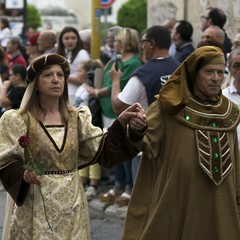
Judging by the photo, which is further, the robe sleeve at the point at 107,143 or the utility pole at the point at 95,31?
the utility pole at the point at 95,31

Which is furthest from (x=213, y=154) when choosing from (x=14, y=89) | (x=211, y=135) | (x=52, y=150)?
(x=14, y=89)

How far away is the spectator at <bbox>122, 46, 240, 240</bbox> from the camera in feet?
18.4

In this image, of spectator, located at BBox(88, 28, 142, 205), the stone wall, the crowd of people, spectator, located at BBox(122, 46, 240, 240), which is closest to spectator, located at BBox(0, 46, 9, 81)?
the stone wall

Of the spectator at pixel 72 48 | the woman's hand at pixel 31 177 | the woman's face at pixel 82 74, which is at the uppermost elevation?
the woman's hand at pixel 31 177

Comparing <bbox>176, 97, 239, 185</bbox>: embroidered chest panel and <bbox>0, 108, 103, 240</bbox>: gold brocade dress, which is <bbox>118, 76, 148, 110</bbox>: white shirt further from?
<bbox>0, 108, 103, 240</bbox>: gold brocade dress

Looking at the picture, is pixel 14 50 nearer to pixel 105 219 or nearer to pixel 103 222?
pixel 105 219

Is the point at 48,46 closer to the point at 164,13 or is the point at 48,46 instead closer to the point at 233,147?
the point at 164,13

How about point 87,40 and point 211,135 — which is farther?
point 87,40

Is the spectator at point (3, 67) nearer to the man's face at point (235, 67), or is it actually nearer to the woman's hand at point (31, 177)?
the man's face at point (235, 67)

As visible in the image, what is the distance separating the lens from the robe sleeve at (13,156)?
17.6ft

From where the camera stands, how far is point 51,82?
5512mm

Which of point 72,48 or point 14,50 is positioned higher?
point 72,48

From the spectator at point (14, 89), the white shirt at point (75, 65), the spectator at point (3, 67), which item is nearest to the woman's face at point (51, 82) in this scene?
the spectator at point (14, 89)

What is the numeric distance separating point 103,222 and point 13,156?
361cm
